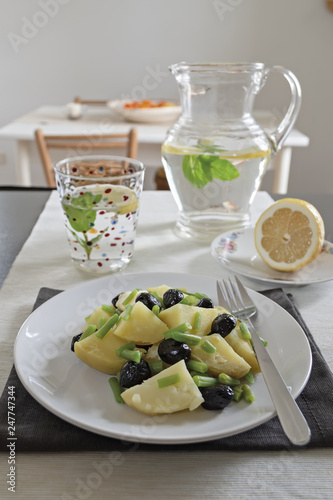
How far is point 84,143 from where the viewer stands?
1.83 m

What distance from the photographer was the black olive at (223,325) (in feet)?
1.72

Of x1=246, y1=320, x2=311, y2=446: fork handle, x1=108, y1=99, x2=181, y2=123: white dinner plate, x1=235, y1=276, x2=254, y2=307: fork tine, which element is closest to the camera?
x1=246, y1=320, x2=311, y2=446: fork handle

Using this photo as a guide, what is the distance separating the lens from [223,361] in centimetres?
50

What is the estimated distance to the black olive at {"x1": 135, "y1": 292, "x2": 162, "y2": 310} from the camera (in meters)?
0.56

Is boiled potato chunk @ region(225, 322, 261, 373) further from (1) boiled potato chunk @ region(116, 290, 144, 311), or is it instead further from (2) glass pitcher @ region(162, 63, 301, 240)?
(2) glass pitcher @ region(162, 63, 301, 240)

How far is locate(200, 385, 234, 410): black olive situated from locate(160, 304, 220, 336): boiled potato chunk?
78 mm

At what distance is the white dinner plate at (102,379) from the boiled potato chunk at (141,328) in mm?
49

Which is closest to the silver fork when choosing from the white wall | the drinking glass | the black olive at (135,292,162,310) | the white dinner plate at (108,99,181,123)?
the black olive at (135,292,162,310)

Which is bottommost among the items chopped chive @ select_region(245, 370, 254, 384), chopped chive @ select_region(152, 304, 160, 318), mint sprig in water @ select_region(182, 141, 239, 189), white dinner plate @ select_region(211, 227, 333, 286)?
white dinner plate @ select_region(211, 227, 333, 286)

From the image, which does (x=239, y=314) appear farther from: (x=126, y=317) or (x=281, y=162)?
(x=281, y=162)

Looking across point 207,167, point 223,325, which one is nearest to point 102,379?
point 223,325

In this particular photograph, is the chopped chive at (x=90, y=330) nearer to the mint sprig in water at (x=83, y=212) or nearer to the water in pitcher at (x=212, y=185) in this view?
the mint sprig in water at (x=83, y=212)

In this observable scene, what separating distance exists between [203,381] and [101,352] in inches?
4.4

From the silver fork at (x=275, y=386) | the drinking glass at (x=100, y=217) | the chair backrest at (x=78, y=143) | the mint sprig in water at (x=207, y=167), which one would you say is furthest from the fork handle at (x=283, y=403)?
Answer: the chair backrest at (x=78, y=143)
